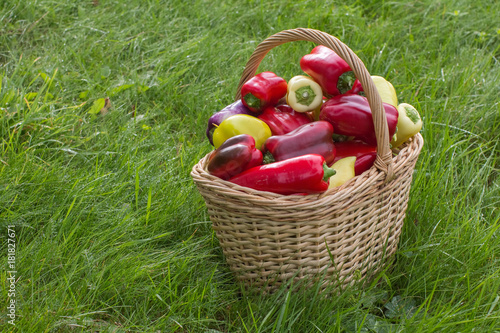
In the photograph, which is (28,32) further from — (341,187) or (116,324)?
(341,187)

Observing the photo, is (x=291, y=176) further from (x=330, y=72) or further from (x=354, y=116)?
(x=330, y=72)

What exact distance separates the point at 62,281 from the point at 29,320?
19 centimetres

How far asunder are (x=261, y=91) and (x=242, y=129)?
8.6 inches

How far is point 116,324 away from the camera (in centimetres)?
166

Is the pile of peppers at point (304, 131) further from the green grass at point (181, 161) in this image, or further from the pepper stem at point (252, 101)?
the green grass at point (181, 161)

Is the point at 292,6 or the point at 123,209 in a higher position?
the point at 292,6

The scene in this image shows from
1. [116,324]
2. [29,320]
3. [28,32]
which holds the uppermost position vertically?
[28,32]

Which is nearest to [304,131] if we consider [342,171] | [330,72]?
[342,171]

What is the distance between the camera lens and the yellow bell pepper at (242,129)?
6.10 ft

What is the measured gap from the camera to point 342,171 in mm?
1732

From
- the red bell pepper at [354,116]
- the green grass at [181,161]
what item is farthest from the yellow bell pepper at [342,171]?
the green grass at [181,161]

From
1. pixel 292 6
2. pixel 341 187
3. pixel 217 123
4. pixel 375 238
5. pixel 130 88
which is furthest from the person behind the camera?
pixel 292 6

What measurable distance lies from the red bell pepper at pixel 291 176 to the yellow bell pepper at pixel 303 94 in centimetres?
37

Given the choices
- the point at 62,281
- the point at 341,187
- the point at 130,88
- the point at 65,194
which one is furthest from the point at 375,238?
the point at 130,88
